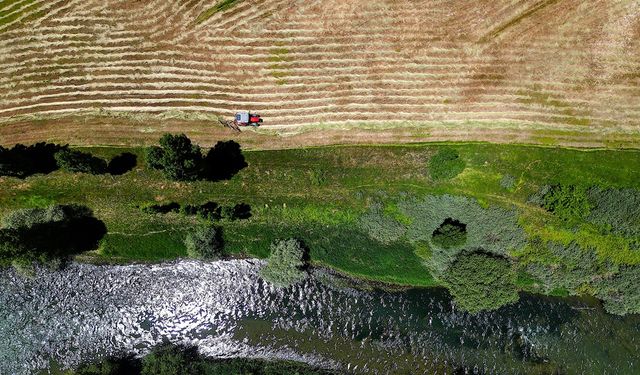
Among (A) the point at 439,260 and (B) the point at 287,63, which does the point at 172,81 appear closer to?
(B) the point at 287,63

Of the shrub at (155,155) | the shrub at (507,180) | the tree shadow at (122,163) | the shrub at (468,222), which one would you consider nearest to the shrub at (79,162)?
the tree shadow at (122,163)

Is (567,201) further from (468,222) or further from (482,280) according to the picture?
(482,280)

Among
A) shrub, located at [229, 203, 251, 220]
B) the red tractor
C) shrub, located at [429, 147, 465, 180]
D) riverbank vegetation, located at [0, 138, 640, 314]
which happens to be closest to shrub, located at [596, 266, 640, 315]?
riverbank vegetation, located at [0, 138, 640, 314]

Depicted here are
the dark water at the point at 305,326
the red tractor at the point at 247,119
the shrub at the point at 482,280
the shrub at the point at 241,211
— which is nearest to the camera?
the red tractor at the point at 247,119

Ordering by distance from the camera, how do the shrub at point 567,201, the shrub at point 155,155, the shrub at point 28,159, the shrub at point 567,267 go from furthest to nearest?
1. the shrub at point 567,267
2. the shrub at point 567,201
3. the shrub at point 28,159
4. the shrub at point 155,155

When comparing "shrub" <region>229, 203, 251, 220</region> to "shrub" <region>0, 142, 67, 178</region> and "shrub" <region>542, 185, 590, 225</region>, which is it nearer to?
"shrub" <region>0, 142, 67, 178</region>

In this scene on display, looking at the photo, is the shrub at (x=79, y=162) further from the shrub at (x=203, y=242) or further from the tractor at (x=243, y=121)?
the tractor at (x=243, y=121)
